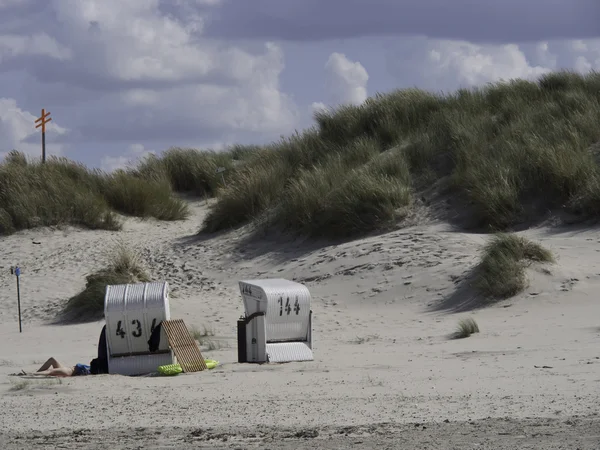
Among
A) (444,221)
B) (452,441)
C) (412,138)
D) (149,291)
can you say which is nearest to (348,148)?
(412,138)

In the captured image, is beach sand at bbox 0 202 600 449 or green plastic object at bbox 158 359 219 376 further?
green plastic object at bbox 158 359 219 376

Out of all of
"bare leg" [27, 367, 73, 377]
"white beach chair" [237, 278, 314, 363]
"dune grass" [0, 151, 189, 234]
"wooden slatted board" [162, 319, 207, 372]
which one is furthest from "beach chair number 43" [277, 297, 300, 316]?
"dune grass" [0, 151, 189, 234]

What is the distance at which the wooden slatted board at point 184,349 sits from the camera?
1109 cm

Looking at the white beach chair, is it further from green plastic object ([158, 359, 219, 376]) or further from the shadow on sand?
the shadow on sand

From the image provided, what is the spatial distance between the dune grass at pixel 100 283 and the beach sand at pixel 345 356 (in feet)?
1.13

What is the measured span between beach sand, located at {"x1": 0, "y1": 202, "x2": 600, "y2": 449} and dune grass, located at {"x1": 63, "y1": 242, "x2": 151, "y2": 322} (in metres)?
0.34

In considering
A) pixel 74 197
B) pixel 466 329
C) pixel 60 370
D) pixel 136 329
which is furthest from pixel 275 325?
pixel 74 197

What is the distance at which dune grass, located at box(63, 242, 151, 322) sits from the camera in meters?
16.2

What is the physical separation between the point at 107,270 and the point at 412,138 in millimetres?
7491

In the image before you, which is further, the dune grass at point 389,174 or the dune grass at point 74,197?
the dune grass at point 74,197

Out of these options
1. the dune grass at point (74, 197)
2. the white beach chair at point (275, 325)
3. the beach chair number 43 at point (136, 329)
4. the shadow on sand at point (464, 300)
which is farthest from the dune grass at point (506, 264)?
the dune grass at point (74, 197)

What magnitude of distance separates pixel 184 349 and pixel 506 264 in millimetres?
5072

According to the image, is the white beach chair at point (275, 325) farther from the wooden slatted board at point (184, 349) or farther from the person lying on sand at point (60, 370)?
the person lying on sand at point (60, 370)

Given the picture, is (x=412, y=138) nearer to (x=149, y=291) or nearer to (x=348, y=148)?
(x=348, y=148)
